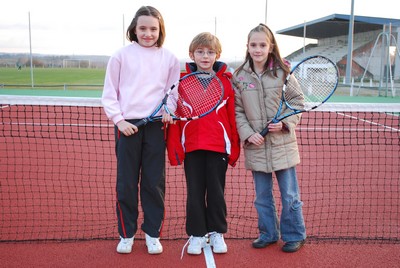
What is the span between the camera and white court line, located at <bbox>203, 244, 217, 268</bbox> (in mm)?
2805

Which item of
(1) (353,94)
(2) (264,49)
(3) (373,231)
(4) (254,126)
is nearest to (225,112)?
(4) (254,126)

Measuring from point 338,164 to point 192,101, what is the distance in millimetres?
3228

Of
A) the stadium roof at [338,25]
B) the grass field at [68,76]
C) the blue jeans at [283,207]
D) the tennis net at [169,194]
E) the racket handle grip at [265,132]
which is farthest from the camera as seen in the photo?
the stadium roof at [338,25]

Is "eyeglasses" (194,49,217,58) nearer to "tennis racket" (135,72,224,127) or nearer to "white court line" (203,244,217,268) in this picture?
"tennis racket" (135,72,224,127)

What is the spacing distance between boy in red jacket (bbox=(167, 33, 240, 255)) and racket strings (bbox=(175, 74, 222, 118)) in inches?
1.9

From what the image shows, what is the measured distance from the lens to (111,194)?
167 inches

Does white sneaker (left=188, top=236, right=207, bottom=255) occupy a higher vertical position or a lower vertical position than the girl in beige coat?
lower

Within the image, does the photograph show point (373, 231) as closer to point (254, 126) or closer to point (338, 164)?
point (254, 126)

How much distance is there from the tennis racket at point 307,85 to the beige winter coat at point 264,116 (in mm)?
54

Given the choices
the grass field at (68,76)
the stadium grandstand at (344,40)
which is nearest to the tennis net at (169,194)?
the grass field at (68,76)

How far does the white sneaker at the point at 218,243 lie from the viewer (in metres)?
2.95

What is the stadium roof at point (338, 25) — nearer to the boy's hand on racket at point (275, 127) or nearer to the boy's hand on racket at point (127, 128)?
the boy's hand on racket at point (275, 127)

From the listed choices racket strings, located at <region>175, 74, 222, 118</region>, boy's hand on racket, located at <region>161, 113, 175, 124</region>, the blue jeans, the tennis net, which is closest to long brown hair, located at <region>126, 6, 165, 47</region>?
racket strings, located at <region>175, 74, 222, 118</region>

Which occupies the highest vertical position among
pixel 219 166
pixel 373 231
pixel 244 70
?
pixel 244 70
